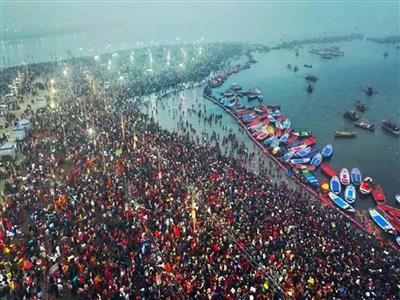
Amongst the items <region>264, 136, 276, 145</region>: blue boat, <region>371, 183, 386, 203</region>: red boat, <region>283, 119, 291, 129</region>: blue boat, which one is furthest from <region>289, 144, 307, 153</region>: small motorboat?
<region>371, 183, 386, 203</region>: red boat

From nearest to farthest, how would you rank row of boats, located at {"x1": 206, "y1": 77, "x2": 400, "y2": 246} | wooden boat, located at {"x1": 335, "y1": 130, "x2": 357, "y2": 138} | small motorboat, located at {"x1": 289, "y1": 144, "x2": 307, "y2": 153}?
row of boats, located at {"x1": 206, "y1": 77, "x2": 400, "y2": 246} → small motorboat, located at {"x1": 289, "y1": 144, "x2": 307, "y2": 153} → wooden boat, located at {"x1": 335, "y1": 130, "x2": 357, "y2": 138}

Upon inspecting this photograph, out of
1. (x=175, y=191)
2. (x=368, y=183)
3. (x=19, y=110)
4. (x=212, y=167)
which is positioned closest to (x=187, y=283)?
(x=175, y=191)

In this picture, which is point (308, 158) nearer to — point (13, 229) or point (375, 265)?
point (375, 265)

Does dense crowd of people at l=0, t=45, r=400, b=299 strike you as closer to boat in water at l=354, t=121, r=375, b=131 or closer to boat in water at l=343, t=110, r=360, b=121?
boat in water at l=354, t=121, r=375, b=131

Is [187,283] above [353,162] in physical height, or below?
above

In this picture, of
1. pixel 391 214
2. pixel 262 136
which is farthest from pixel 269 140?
pixel 391 214

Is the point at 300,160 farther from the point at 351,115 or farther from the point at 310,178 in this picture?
the point at 351,115

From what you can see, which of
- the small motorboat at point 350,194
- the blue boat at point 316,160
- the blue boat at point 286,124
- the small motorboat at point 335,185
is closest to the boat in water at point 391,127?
the blue boat at point 286,124
